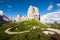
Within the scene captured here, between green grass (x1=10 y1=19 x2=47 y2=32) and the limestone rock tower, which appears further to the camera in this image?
the limestone rock tower

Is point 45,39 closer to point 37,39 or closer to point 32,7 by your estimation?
point 37,39

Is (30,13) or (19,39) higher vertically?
(30,13)

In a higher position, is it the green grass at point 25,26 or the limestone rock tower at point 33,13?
the limestone rock tower at point 33,13

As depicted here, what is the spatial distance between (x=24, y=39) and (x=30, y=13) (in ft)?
270

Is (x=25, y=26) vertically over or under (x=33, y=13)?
under

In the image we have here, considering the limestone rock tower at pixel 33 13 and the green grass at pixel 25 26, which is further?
the limestone rock tower at pixel 33 13

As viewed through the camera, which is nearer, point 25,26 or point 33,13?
point 25,26

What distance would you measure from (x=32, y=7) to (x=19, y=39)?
85.1 meters

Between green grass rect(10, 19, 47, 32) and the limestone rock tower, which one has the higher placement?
the limestone rock tower

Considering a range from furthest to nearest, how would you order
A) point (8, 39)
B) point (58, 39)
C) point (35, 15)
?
point (35, 15), point (8, 39), point (58, 39)

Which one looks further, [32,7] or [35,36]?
[32,7]

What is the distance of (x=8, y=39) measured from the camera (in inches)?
1420

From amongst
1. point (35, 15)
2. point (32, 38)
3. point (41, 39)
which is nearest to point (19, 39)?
point (32, 38)

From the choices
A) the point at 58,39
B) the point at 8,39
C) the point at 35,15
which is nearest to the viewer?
the point at 58,39
